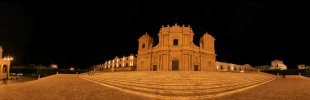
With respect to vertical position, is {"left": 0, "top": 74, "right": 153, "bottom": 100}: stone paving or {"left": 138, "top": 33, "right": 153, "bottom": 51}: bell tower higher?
{"left": 138, "top": 33, "right": 153, "bottom": 51}: bell tower

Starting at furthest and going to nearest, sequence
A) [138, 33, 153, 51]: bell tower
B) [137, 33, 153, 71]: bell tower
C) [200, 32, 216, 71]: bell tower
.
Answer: [138, 33, 153, 51]: bell tower, [137, 33, 153, 71]: bell tower, [200, 32, 216, 71]: bell tower

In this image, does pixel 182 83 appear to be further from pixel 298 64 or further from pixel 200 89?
pixel 298 64

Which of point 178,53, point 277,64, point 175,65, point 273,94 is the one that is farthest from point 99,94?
point 277,64

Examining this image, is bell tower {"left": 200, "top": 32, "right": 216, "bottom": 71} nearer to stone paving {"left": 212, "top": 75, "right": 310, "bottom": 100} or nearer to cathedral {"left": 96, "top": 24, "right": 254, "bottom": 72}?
cathedral {"left": 96, "top": 24, "right": 254, "bottom": 72}

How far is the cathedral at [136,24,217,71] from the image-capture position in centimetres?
3197

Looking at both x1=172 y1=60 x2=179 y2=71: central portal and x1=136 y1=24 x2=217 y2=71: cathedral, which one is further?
x1=136 y1=24 x2=217 y2=71: cathedral

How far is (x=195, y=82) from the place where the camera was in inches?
618

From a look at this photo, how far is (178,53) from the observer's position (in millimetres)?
32125

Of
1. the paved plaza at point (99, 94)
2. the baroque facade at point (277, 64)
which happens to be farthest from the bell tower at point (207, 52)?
the baroque facade at point (277, 64)

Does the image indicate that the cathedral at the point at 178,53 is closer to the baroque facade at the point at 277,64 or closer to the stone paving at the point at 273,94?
the stone paving at the point at 273,94

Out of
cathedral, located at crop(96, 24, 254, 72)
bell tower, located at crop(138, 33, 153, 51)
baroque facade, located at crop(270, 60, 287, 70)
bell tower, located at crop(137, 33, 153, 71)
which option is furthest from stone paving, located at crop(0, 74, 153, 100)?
baroque facade, located at crop(270, 60, 287, 70)

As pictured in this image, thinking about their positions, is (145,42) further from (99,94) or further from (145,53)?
(99,94)

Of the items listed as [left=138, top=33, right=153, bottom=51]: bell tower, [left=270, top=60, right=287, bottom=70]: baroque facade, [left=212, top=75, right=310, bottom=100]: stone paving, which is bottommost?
[left=212, top=75, right=310, bottom=100]: stone paving

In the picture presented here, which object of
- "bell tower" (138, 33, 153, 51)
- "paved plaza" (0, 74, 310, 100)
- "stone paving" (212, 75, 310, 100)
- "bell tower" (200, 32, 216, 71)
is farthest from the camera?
"bell tower" (138, 33, 153, 51)
